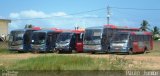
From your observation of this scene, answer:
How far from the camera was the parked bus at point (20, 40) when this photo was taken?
4275cm

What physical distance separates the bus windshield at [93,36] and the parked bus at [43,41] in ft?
15.0

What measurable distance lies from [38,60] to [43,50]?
17682mm

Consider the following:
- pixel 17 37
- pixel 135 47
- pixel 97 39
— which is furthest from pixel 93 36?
pixel 17 37

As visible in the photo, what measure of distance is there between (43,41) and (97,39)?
6.19 m

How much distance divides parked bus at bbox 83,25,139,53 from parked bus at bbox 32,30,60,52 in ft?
14.7

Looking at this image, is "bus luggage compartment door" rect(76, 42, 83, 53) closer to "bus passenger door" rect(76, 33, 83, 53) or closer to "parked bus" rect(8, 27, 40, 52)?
"bus passenger door" rect(76, 33, 83, 53)

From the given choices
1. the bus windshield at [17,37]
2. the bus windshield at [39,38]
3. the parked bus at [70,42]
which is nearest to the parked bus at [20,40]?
the bus windshield at [17,37]

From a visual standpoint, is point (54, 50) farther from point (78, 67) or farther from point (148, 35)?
point (78, 67)

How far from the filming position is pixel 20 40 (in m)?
42.9

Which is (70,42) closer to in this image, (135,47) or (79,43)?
(79,43)

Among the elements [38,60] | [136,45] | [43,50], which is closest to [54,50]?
[43,50]

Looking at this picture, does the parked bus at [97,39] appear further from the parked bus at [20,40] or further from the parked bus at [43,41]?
the parked bus at [20,40]

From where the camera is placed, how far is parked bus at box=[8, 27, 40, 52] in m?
42.8

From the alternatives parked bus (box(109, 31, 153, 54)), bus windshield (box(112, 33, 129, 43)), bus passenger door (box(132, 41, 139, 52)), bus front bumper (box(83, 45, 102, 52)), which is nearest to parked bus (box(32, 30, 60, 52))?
bus front bumper (box(83, 45, 102, 52))
